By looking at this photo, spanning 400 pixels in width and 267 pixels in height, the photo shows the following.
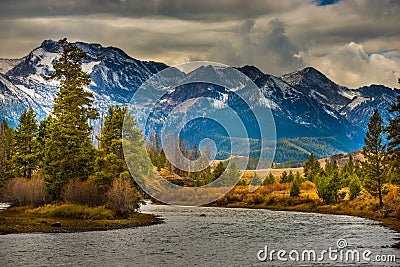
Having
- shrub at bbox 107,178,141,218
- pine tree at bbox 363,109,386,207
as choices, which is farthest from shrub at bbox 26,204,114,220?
pine tree at bbox 363,109,386,207

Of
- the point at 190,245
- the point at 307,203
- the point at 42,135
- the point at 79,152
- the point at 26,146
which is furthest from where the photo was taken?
the point at 307,203

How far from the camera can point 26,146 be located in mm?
93875

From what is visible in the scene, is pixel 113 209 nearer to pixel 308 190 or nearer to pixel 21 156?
pixel 21 156

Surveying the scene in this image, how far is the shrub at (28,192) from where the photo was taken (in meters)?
81.8

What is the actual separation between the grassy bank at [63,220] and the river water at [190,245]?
317cm

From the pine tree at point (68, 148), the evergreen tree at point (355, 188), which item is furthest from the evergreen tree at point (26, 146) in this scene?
the evergreen tree at point (355, 188)

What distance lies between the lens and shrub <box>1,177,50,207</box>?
3219 inches

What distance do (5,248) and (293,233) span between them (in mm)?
33941

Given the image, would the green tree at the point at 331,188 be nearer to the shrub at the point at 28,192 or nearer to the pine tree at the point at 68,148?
the pine tree at the point at 68,148

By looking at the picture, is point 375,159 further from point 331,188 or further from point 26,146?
point 26,146

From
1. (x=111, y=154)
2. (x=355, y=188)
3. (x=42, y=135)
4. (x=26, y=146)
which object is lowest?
(x=355, y=188)

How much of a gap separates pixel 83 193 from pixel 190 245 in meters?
28.3

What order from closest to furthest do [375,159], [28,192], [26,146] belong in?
[28,192]
[375,159]
[26,146]

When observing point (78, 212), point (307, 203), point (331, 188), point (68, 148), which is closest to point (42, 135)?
point (68, 148)
